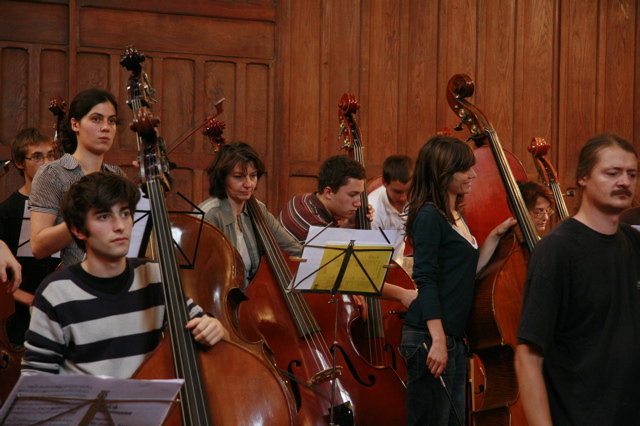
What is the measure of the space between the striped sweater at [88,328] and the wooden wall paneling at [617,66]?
225 inches

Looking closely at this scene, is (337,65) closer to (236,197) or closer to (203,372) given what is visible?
(236,197)

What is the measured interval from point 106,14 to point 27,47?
640 millimetres

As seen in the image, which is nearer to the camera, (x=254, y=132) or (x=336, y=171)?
(x=336, y=171)

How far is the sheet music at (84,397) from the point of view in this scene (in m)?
1.62

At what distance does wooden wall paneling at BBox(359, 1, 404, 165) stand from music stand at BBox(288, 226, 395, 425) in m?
3.31

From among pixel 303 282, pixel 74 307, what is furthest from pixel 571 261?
pixel 74 307

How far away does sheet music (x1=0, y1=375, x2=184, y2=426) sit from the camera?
1.62 metres

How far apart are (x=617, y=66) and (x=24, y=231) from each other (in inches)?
221

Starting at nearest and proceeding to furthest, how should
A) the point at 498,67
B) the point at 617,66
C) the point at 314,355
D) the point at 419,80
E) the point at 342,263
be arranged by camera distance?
the point at 342,263 → the point at 314,355 → the point at 419,80 → the point at 498,67 → the point at 617,66

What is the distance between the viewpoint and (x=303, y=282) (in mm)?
2848

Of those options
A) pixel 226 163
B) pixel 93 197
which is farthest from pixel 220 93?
pixel 93 197

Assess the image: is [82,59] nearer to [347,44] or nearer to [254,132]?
[254,132]

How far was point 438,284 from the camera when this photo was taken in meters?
2.85

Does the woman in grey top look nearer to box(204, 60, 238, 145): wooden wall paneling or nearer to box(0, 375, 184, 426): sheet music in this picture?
box(0, 375, 184, 426): sheet music
